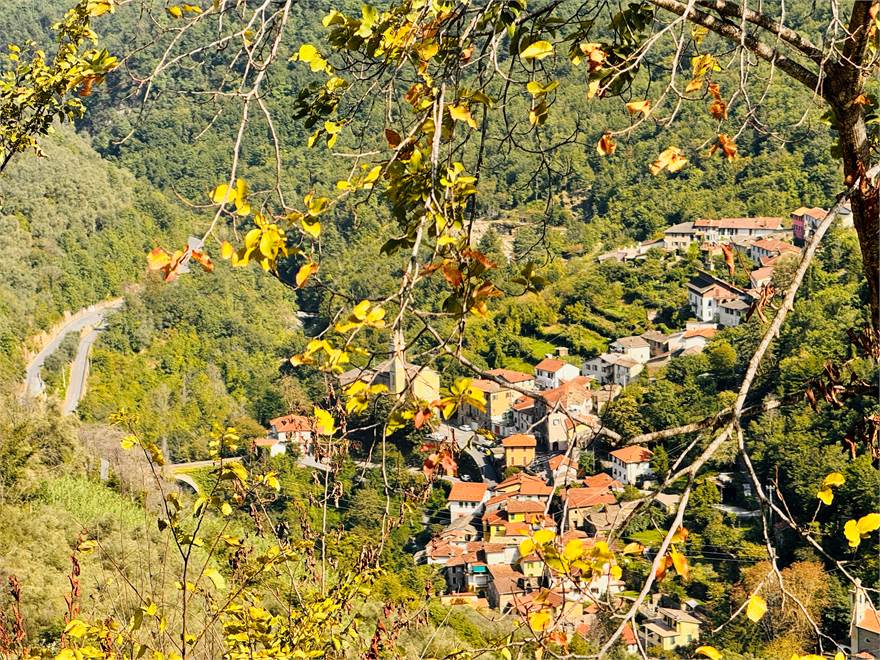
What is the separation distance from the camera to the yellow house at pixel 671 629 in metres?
12.2

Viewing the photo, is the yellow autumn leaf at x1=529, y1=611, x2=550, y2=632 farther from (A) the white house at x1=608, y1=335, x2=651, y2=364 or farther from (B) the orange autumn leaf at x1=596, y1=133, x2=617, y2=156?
(A) the white house at x1=608, y1=335, x2=651, y2=364

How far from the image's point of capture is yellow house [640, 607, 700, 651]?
1224 centimetres

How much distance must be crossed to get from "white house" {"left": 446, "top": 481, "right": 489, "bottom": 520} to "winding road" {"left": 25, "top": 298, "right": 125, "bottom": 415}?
337 inches

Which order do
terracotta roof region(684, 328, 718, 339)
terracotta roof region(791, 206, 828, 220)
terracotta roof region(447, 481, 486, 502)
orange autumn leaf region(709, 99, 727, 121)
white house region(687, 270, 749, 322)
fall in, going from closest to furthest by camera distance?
1. orange autumn leaf region(709, 99, 727, 121)
2. terracotta roof region(447, 481, 486, 502)
3. terracotta roof region(684, 328, 718, 339)
4. white house region(687, 270, 749, 322)
5. terracotta roof region(791, 206, 828, 220)

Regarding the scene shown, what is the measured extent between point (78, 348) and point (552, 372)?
11748 millimetres

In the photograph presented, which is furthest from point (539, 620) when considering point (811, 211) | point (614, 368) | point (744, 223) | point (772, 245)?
point (811, 211)

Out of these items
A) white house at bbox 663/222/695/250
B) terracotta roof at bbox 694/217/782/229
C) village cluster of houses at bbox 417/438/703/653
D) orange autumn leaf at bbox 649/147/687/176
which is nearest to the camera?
orange autumn leaf at bbox 649/147/687/176

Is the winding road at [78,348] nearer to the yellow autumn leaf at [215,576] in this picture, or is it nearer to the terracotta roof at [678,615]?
the terracotta roof at [678,615]

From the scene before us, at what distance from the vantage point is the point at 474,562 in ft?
50.5

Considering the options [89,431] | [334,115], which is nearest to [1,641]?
[334,115]

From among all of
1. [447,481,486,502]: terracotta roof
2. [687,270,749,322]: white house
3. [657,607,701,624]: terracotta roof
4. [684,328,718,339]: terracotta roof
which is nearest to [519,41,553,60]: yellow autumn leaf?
[657,607,701,624]: terracotta roof

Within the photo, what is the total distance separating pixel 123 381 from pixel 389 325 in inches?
927

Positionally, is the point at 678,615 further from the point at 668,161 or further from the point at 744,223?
the point at 744,223

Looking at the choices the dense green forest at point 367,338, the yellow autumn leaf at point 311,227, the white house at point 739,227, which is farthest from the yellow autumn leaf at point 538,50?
the white house at point 739,227
